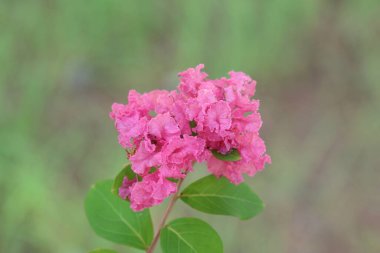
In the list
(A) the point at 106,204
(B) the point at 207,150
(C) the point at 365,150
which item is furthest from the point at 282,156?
(B) the point at 207,150

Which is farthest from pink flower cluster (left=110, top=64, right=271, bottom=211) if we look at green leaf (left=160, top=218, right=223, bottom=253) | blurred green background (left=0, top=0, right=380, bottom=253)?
blurred green background (left=0, top=0, right=380, bottom=253)

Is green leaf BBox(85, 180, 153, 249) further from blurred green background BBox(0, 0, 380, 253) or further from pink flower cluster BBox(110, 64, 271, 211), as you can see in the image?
blurred green background BBox(0, 0, 380, 253)

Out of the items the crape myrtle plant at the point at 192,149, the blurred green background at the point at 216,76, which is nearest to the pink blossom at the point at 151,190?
the crape myrtle plant at the point at 192,149

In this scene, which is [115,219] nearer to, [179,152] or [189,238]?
[189,238]

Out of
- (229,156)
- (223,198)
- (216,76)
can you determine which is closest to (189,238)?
(223,198)

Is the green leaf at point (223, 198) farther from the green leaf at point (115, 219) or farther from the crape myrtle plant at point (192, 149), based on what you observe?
the green leaf at point (115, 219)
